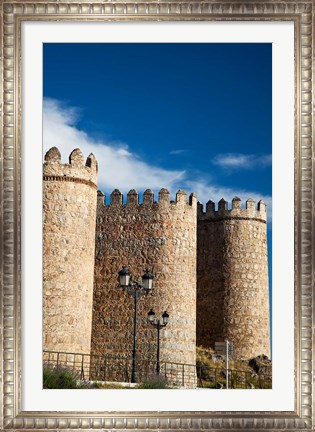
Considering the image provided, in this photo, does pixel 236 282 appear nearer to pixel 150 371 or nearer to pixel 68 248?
pixel 150 371

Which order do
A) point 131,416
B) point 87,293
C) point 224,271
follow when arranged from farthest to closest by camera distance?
point 224,271 < point 87,293 < point 131,416

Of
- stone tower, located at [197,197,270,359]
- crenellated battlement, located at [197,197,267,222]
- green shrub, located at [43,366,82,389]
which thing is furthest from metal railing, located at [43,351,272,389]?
crenellated battlement, located at [197,197,267,222]

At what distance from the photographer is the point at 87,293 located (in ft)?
41.6

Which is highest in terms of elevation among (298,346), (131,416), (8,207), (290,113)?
(290,113)

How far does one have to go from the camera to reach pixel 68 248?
40.2 feet

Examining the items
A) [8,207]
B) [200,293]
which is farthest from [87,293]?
[8,207]

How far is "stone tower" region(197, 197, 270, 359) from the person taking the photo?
16.8m

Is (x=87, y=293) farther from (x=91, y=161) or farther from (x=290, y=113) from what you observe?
(x=290, y=113)

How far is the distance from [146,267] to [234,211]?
3.62 meters

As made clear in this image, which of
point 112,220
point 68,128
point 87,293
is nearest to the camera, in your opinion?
point 68,128

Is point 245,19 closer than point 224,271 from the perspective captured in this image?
Yes

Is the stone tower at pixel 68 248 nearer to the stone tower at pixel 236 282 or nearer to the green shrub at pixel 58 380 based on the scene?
the green shrub at pixel 58 380

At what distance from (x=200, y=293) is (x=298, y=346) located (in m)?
10.7

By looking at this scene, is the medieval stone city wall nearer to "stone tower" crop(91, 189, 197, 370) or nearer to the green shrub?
"stone tower" crop(91, 189, 197, 370)
